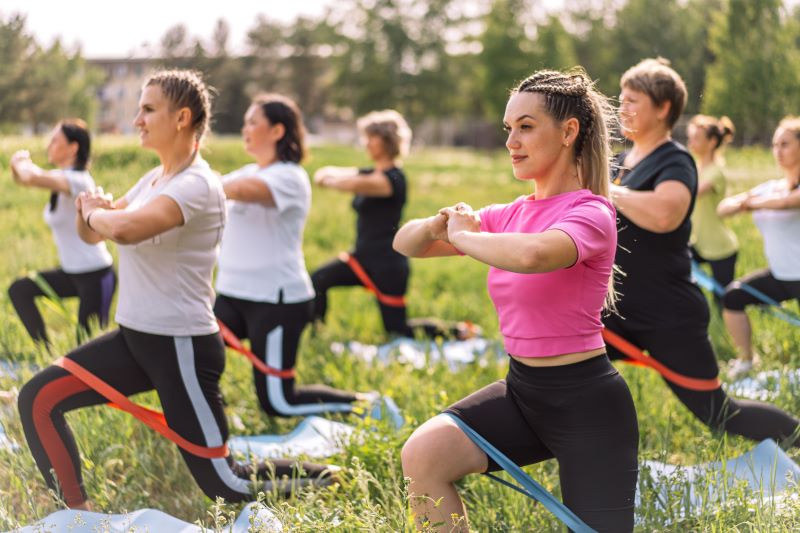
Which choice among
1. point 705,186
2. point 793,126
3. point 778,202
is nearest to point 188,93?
point 778,202

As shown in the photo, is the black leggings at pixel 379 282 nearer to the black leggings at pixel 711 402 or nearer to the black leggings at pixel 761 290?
the black leggings at pixel 761 290

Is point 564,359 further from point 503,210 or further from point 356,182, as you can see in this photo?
point 356,182

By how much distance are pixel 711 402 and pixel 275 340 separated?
2063 millimetres

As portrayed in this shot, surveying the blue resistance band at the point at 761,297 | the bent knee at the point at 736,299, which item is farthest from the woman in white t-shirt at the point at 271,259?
the bent knee at the point at 736,299

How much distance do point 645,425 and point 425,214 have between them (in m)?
11.5

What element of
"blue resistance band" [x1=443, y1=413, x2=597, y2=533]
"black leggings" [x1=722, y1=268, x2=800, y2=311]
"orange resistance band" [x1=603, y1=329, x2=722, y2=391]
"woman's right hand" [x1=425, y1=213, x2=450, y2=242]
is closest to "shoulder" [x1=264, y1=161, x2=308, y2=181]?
"orange resistance band" [x1=603, y1=329, x2=722, y2=391]

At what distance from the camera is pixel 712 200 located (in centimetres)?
649

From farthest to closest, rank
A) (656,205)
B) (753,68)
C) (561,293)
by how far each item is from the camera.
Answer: (753,68)
(656,205)
(561,293)

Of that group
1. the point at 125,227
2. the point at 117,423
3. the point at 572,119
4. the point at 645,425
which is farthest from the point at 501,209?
the point at 117,423

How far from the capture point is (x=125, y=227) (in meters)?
2.88

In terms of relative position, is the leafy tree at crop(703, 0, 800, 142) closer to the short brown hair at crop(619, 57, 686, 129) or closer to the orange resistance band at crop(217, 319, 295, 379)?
the short brown hair at crop(619, 57, 686, 129)

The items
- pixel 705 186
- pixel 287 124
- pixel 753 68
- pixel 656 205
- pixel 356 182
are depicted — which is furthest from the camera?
pixel 753 68

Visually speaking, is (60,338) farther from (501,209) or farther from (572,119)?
(572,119)

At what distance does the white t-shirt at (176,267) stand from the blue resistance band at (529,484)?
1.20 meters
